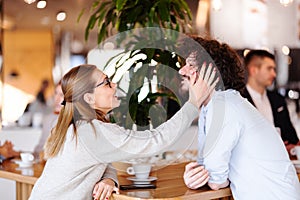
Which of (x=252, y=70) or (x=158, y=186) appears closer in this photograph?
(x=158, y=186)

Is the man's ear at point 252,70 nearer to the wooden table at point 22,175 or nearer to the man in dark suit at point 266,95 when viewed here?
the man in dark suit at point 266,95

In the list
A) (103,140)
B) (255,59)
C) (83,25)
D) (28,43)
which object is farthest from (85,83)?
(28,43)

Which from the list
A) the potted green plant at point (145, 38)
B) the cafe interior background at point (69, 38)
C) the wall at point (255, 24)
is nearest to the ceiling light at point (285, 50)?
the cafe interior background at point (69, 38)

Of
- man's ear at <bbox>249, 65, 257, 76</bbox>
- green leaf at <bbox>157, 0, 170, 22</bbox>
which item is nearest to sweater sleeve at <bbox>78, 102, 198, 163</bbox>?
green leaf at <bbox>157, 0, 170, 22</bbox>

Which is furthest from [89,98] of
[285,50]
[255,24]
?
[255,24]

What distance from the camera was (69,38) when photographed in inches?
325

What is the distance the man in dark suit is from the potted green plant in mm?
1058

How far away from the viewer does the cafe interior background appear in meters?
6.23

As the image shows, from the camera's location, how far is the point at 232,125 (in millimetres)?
2344

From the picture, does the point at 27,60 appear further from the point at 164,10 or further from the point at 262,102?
the point at 164,10

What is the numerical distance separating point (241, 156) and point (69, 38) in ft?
20.3

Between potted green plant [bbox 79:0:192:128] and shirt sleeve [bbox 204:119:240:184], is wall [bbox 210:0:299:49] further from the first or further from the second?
shirt sleeve [bbox 204:119:240:184]

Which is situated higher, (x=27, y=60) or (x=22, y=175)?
(x=22, y=175)

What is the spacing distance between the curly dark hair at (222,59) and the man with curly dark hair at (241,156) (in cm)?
8
